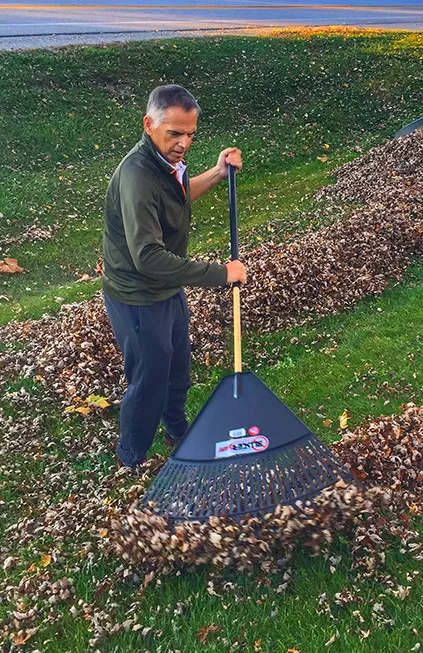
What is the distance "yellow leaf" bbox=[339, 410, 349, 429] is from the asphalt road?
1375 centimetres

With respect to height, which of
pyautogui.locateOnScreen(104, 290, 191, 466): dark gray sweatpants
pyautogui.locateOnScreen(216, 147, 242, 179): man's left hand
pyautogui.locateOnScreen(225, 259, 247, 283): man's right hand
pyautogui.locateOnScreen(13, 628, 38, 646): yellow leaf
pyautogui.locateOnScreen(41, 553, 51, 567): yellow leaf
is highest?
pyautogui.locateOnScreen(216, 147, 242, 179): man's left hand

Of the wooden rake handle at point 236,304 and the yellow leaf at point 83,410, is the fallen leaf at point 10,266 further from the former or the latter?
the wooden rake handle at point 236,304

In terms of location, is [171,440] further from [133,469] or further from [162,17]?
[162,17]

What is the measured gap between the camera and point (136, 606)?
3.71 m

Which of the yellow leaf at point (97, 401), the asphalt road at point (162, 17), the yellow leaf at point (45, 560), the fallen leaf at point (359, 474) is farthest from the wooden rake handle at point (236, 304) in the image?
the asphalt road at point (162, 17)

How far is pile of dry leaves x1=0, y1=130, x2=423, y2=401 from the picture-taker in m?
6.34

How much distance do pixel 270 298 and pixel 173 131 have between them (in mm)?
3531

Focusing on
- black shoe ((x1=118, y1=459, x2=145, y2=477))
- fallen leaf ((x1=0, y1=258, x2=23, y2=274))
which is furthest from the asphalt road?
black shoe ((x1=118, y1=459, x2=145, y2=477))

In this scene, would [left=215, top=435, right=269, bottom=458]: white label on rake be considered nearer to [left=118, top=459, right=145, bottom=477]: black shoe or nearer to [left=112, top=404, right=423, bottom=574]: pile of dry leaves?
[left=112, top=404, right=423, bottom=574]: pile of dry leaves

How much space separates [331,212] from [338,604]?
6786 mm

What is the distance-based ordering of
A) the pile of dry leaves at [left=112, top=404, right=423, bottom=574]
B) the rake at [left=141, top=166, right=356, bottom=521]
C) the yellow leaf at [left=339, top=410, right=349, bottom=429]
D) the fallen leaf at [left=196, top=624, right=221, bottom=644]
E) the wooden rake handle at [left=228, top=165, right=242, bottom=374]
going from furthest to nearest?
the yellow leaf at [left=339, top=410, right=349, bottom=429] → the wooden rake handle at [left=228, top=165, right=242, bottom=374] → the rake at [left=141, top=166, right=356, bottom=521] → the pile of dry leaves at [left=112, top=404, right=423, bottom=574] → the fallen leaf at [left=196, top=624, right=221, bottom=644]

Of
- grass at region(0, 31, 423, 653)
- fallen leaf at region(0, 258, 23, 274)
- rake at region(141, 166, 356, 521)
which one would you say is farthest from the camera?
fallen leaf at region(0, 258, 23, 274)

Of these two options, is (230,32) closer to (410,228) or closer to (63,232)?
(63,232)

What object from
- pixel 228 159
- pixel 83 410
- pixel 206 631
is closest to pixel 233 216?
pixel 228 159
